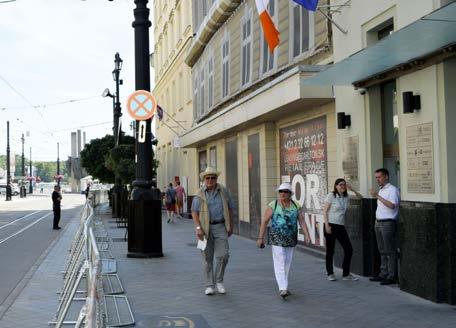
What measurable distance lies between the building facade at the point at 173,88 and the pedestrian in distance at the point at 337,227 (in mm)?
16752

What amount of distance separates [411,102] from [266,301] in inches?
124

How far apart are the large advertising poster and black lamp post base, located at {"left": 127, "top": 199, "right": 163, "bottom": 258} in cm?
308

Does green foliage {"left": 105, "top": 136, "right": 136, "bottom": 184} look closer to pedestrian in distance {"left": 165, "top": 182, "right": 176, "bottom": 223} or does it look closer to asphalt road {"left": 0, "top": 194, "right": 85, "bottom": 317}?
pedestrian in distance {"left": 165, "top": 182, "right": 176, "bottom": 223}

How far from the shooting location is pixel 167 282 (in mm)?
9711

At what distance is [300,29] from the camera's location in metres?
13.2

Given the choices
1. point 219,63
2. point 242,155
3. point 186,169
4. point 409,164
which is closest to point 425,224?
point 409,164

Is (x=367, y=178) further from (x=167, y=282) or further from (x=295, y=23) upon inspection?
(x=295, y=23)

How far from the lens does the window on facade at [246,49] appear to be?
17188mm

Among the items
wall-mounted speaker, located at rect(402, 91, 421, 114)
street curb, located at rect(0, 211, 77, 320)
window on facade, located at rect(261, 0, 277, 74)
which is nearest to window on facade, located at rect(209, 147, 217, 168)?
window on facade, located at rect(261, 0, 277, 74)

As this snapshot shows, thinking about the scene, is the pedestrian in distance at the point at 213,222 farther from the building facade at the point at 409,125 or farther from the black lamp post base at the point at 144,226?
the black lamp post base at the point at 144,226

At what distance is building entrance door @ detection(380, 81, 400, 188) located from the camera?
9.73 meters

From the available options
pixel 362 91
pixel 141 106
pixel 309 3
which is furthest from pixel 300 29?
pixel 309 3

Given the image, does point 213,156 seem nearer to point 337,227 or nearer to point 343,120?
point 343,120

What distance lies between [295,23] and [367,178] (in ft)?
15.5
